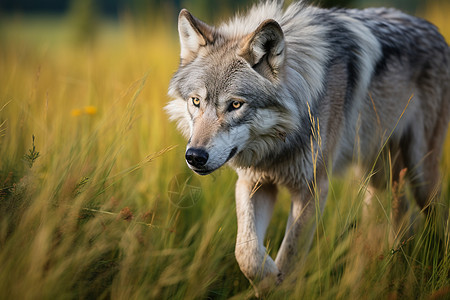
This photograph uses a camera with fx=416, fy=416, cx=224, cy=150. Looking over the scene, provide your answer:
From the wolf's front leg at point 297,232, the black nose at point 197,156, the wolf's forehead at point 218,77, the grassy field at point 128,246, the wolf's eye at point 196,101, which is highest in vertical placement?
the wolf's forehead at point 218,77

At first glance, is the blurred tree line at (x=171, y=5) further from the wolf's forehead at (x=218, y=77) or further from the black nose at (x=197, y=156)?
the black nose at (x=197, y=156)

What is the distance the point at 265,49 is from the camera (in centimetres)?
253

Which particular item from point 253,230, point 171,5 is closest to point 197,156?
point 253,230

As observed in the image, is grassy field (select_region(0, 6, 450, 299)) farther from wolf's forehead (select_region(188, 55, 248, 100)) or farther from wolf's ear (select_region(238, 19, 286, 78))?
wolf's ear (select_region(238, 19, 286, 78))

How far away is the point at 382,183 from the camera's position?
12.9 ft

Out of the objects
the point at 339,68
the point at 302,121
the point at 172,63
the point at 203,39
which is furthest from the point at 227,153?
the point at 172,63

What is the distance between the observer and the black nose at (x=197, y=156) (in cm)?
223

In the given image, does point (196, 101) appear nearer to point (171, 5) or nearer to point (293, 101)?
point (293, 101)

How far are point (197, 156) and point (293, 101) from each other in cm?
78

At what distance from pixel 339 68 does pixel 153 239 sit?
1740 millimetres

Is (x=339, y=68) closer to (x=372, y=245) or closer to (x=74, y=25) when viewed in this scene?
(x=372, y=245)

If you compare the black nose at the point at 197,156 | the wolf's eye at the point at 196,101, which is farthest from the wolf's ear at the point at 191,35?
the black nose at the point at 197,156

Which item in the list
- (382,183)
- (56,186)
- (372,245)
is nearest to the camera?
(56,186)

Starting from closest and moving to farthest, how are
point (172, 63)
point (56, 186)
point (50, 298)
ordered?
point (50, 298)
point (56, 186)
point (172, 63)
